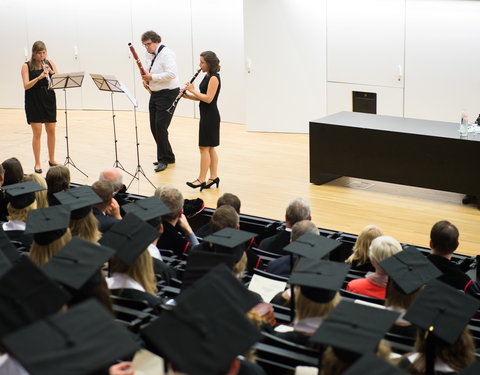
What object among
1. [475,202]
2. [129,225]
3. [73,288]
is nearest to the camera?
[73,288]

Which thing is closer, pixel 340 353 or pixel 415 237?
pixel 340 353

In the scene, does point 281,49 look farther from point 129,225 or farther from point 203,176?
point 129,225

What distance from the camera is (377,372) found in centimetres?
284

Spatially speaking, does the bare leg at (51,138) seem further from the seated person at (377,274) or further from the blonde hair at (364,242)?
the seated person at (377,274)

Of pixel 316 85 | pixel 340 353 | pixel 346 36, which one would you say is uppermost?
pixel 346 36

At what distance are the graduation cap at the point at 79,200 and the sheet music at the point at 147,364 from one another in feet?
6.14

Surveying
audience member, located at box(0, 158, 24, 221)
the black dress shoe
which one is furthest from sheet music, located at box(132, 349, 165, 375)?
the black dress shoe

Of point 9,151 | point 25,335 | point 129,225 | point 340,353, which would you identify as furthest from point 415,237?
point 9,151

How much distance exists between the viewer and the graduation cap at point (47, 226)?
15.0ft

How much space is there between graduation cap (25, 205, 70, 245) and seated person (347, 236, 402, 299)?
1.88m

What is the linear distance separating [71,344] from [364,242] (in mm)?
2642

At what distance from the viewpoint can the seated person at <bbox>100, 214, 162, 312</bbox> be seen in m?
4.27

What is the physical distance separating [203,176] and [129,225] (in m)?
4.19

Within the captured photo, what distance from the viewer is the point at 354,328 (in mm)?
3273
